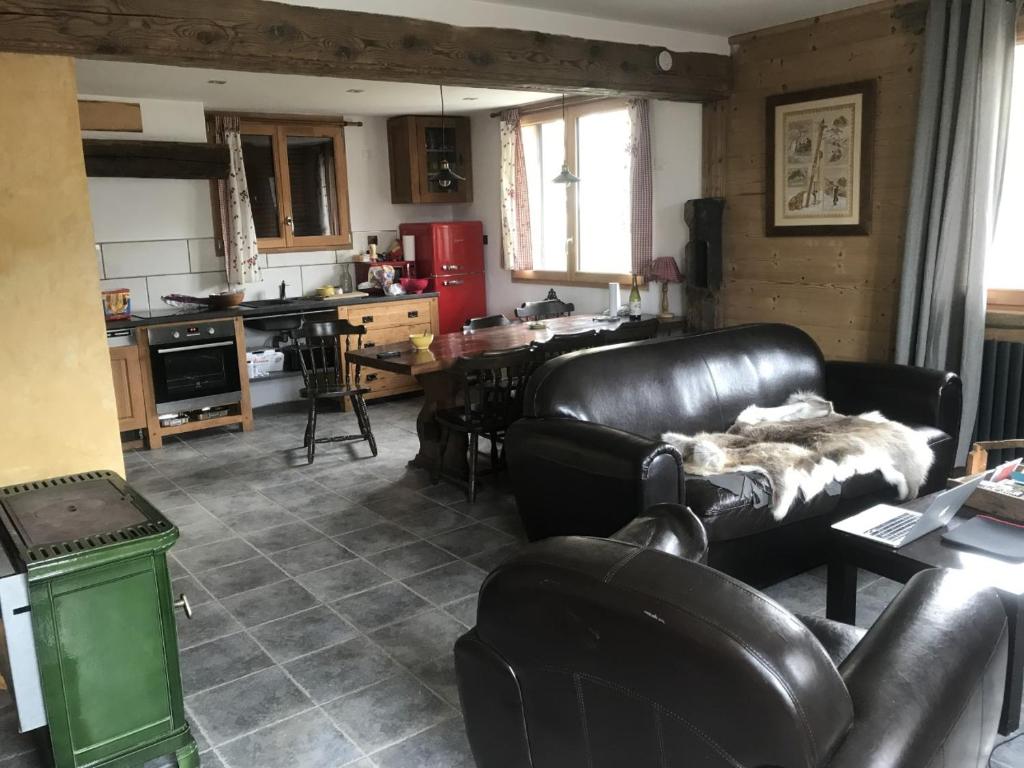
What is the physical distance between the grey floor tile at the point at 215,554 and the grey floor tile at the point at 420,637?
108 cm

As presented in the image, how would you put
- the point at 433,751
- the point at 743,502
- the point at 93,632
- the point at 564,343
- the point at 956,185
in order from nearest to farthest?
the point at 93,632, the point at 433,751, the point at 743,502, the point at 956,185, the point at 564,343

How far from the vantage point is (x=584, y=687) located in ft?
4.36

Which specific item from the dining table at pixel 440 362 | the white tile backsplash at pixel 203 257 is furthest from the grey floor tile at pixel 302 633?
the white tile backsplash at pixel 203 257

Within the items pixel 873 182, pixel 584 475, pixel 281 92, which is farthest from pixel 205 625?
pixel 281 92

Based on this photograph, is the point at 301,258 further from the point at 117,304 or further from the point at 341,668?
the point at 341,668

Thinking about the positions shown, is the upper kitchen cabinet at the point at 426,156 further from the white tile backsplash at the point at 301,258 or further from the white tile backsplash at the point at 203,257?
the white tile backsplash at the point at 203,257

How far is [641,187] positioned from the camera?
5.92m

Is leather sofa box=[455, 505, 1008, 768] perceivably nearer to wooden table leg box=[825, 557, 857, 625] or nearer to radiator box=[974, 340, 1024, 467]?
wooden table leg box=[825, 557, 857, 625]

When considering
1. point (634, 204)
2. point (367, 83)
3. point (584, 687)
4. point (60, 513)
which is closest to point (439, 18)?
point (367, 83)

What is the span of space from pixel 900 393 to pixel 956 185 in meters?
1.05

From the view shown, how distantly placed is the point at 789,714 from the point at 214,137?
6.52m

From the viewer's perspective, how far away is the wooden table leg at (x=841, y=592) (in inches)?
102

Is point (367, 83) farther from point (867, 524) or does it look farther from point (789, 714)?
point (789, 714)

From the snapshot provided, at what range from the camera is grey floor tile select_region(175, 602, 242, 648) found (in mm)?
3119
